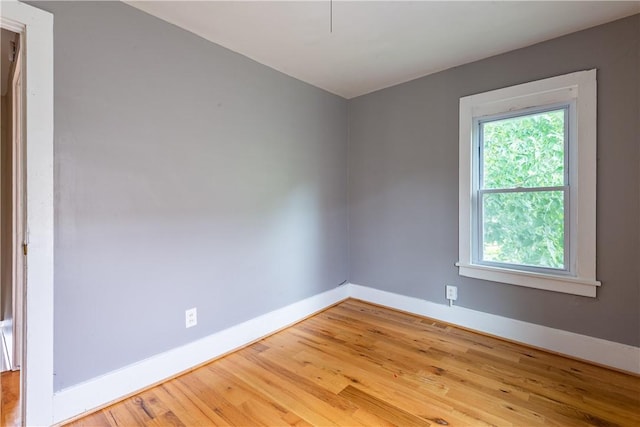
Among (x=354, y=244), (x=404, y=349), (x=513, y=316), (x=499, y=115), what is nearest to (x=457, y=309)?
(x=513, y=316)

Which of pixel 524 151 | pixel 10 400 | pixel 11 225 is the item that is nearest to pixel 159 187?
pixel 11 225

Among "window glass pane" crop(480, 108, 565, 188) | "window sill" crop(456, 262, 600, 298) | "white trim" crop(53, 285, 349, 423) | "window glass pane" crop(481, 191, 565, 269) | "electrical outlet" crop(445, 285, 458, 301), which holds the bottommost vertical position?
"white trim" crop(53, 285, 349, 423)

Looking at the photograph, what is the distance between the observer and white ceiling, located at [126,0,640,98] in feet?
5.95

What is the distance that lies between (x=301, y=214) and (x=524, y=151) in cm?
197

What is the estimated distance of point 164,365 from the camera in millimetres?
1883

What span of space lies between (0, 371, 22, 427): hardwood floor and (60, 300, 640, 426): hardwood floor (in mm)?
346

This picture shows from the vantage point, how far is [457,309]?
2.66 meters

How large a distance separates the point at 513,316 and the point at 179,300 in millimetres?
2569

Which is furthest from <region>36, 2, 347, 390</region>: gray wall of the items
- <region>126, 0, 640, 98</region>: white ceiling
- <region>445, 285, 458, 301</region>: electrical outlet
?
<region>445, 285, 458, 301</region>: electrical outlet

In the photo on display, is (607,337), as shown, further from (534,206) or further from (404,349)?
(404,349)

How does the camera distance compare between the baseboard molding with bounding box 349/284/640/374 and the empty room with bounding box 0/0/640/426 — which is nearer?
the empty room with bounding box 0/0/640/426

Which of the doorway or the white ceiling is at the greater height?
the white ceiling

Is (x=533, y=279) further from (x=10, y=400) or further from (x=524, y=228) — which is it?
(x=10, y=400)

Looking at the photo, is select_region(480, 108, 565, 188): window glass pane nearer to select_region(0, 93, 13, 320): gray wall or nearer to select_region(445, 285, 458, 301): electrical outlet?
select_region(445, 285, 458, 301): electrical outlet
